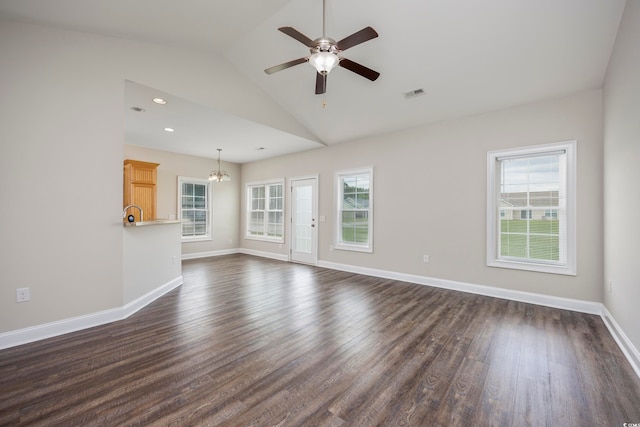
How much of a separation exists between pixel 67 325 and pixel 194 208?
4744 mm

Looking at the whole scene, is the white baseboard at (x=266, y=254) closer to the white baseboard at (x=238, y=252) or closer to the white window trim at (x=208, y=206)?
the white baseboard at (x=238, y=252)

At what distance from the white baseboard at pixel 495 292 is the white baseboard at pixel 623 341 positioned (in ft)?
0.70

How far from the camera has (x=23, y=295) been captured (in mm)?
2469

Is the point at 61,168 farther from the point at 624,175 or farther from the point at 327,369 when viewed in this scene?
the point at 624,175

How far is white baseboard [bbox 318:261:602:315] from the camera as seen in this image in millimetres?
3303

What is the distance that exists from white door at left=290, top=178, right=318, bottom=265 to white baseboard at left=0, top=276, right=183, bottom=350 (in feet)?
11.7

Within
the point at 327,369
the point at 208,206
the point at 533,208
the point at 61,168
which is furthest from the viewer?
the point at 208,206

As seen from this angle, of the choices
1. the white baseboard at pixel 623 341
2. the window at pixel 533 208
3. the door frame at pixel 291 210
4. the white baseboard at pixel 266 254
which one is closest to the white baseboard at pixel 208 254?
the white baseboard at pixel 266 254

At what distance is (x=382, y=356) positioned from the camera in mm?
2252

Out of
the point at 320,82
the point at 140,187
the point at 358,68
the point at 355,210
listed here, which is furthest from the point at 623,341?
the point at 140,187

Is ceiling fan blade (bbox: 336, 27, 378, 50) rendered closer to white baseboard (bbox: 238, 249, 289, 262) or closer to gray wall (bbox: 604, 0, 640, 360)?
gray wall (bbox: 604, 0, 640, 360)

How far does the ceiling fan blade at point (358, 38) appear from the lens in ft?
7.35

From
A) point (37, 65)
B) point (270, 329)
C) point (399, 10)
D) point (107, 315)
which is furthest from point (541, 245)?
point (37, 65)

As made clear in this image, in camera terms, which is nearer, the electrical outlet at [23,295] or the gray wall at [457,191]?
the electrical outlet at [23,295]
